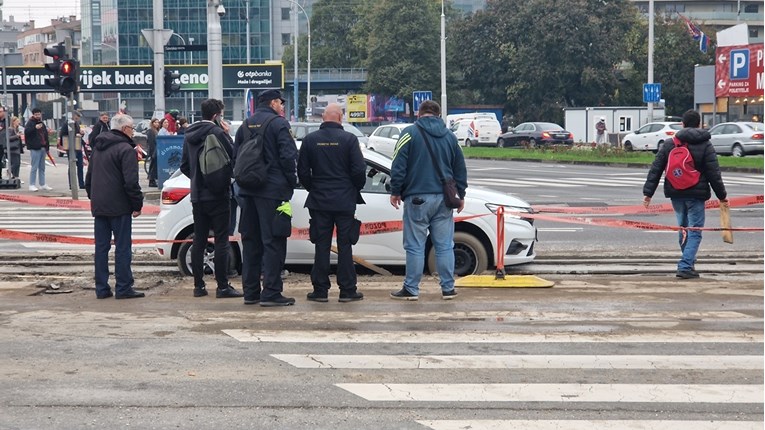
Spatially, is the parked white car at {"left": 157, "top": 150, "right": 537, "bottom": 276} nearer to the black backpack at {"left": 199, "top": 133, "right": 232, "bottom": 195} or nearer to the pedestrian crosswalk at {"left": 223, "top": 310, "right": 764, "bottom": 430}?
the black backpack at {"left": 199, "top": 133, "right": 232, "bottom": 195}

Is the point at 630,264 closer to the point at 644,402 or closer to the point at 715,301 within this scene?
the point at 715,301

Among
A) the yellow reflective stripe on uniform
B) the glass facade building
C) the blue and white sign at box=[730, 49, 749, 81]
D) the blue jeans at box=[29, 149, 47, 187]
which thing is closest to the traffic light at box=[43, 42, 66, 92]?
the blue jeans at box=[29, 149, 47, 187]

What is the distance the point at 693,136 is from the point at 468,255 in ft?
8.60

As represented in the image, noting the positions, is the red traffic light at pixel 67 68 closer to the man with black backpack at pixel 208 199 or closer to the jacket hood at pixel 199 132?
the man with black backpack at pixel 208 199

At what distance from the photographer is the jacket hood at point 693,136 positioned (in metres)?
11.8

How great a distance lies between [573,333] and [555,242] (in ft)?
23.5

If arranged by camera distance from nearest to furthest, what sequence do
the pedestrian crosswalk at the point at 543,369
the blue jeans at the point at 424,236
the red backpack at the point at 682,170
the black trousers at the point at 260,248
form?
the pedestrian crosswalk at the point at 543,369 < the black trousers at the point at 260,248 < the blue jeans at the point at 424,236 < the red backpack at the point at 682,170

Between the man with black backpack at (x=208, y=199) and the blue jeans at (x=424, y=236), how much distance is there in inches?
65.8

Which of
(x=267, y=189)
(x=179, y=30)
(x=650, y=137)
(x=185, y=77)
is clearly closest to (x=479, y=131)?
(x=650, y=137)

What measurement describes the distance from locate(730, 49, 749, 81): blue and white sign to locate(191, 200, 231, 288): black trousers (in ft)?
148

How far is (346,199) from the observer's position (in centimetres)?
1015

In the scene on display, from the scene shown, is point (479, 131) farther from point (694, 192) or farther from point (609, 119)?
point (694, 192)

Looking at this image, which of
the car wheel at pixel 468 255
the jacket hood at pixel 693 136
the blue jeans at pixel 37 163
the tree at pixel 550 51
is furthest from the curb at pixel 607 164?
the tree at pixel 550 51

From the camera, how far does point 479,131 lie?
201ft
